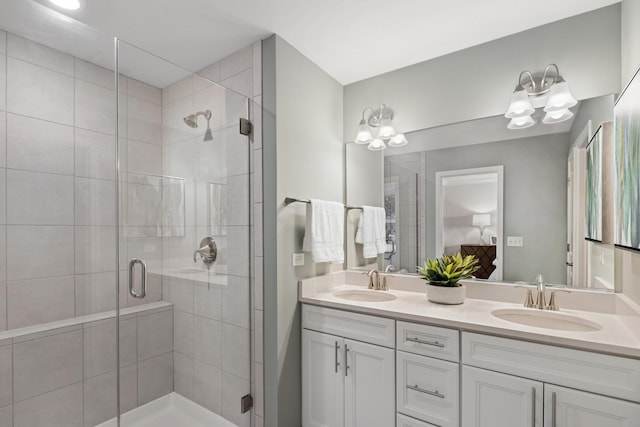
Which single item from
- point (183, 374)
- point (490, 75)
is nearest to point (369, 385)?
point (183, 374)

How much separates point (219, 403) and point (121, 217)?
121 cm

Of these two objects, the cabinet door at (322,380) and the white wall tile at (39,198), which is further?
the cabinet door at (322,380)

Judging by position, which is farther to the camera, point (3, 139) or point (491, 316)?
point (491, 316)

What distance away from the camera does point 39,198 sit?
124 centimetres

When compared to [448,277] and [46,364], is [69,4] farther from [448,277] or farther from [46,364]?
[448,277]

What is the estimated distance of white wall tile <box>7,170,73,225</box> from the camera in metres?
Result: 1.18

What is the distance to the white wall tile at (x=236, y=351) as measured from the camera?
1.95m

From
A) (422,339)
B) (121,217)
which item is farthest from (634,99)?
(121,217)

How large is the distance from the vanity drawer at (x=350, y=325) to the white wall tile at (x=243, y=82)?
1.47 metres

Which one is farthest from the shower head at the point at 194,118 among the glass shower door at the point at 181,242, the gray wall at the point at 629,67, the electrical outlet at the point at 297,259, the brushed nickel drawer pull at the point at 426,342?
the gray wall at the point at 629,67

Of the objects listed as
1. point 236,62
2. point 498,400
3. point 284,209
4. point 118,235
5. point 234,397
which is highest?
point 236,62

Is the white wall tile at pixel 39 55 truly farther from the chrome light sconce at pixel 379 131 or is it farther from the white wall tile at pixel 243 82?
the chrome light sconce at pixel 379 131

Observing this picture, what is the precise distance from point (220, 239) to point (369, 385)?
1198 mm

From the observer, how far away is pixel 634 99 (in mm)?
1311
